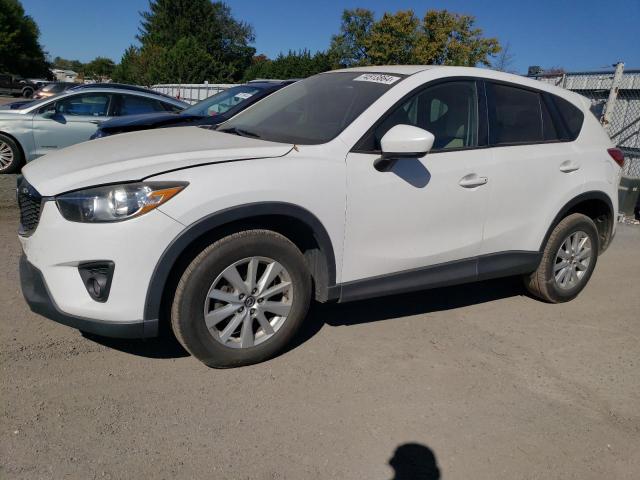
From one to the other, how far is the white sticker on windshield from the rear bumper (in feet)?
6.94

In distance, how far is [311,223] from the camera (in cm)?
318

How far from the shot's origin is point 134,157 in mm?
3010

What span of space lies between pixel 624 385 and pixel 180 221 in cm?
283

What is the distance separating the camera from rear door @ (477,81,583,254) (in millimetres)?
3924

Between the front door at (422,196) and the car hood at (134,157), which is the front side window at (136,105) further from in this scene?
the front door at (422,196)

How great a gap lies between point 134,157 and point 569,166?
3196mm

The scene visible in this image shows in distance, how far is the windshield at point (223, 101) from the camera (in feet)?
28.0

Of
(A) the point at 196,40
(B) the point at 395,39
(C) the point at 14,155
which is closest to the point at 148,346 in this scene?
(C) the point at 14,155

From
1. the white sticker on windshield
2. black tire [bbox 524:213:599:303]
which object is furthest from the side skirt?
the white sticker on windshield

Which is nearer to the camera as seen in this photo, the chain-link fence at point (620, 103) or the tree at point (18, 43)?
the chain-link fence at point (620, 103)

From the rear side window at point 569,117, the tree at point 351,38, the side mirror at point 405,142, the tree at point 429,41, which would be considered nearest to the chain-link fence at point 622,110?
the rear side window at point 569,117

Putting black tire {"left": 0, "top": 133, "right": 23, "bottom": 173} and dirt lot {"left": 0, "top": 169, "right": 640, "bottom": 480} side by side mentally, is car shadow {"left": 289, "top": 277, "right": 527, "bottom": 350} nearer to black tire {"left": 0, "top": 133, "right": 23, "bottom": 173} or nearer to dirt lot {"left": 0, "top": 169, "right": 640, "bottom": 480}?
dirt lot {"left": 0, "top": 169, "right": 640, "bottom": 480}

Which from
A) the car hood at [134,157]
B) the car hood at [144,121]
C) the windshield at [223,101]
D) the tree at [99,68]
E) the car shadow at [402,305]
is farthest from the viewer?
the tree at [99,68]

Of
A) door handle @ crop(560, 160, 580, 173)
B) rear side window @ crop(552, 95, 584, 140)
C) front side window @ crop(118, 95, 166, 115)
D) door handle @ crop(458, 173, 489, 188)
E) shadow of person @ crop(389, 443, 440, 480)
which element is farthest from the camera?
front side window @ crop(118, 95, 166, 115)
